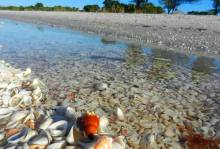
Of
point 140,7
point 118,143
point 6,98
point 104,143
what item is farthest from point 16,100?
point 140,7

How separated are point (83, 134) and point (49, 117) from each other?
0.70 m

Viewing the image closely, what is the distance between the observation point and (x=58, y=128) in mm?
3889

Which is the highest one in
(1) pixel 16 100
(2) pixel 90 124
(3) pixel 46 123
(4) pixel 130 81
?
(2) pixel 90 124

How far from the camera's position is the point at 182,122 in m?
4.83

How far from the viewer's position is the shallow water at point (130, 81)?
5.28 metres

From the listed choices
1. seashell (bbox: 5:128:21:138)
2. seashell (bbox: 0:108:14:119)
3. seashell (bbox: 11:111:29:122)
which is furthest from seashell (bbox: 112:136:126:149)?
seashell (bbox: 0:108:14:119)

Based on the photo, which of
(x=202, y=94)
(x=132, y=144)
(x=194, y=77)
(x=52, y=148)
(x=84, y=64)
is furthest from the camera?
(x=84, y=64)

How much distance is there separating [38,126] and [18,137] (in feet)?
1.14

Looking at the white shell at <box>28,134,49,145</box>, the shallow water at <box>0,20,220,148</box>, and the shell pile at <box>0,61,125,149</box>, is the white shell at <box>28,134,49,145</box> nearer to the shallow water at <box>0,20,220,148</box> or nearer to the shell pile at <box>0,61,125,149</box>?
the shell pile at <box>0,61,125,149</box>

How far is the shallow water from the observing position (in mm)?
5280

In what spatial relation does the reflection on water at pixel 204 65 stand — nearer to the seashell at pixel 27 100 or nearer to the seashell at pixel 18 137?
the seashell at pixel 27 100

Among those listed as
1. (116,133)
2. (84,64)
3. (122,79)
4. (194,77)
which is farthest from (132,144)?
(84,64)

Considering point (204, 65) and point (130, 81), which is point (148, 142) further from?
point (204, 65)

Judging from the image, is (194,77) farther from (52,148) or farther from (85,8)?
(85,8)
